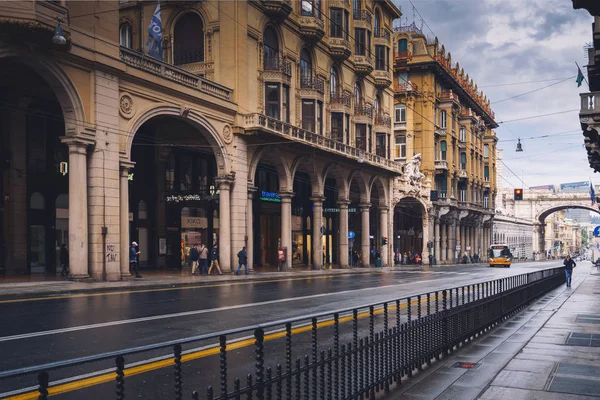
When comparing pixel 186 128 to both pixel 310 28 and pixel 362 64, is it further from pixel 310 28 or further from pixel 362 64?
pixel 362 64

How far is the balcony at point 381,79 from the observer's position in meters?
51.9

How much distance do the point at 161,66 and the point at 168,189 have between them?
9.54m

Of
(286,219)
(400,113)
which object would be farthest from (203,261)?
(400,113)

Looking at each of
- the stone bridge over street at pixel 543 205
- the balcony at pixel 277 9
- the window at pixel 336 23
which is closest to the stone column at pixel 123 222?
the balcony at pixel 277 9

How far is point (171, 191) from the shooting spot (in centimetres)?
3506

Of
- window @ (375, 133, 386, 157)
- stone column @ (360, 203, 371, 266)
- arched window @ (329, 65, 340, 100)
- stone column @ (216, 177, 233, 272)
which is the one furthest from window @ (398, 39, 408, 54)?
stone column @ (216, 177, 233, 272)

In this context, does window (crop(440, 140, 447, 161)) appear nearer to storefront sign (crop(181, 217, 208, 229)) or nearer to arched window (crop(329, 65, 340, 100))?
arched window (crop(329, 65, 340, 100))

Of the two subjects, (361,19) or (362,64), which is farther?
(361,19)

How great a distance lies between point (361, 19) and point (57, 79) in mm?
30752

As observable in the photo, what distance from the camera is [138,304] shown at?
643 inches

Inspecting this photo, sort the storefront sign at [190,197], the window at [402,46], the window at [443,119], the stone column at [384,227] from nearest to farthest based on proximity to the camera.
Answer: the storefront sign at [190,197]
the stone column at [384,227]
the window at [402,46]
the window at [443,119]

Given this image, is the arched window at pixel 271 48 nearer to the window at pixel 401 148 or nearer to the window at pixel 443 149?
the window at pixel 401 148

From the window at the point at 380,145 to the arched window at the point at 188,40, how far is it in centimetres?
2134

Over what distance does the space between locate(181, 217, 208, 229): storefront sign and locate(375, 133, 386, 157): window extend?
1951 cm
